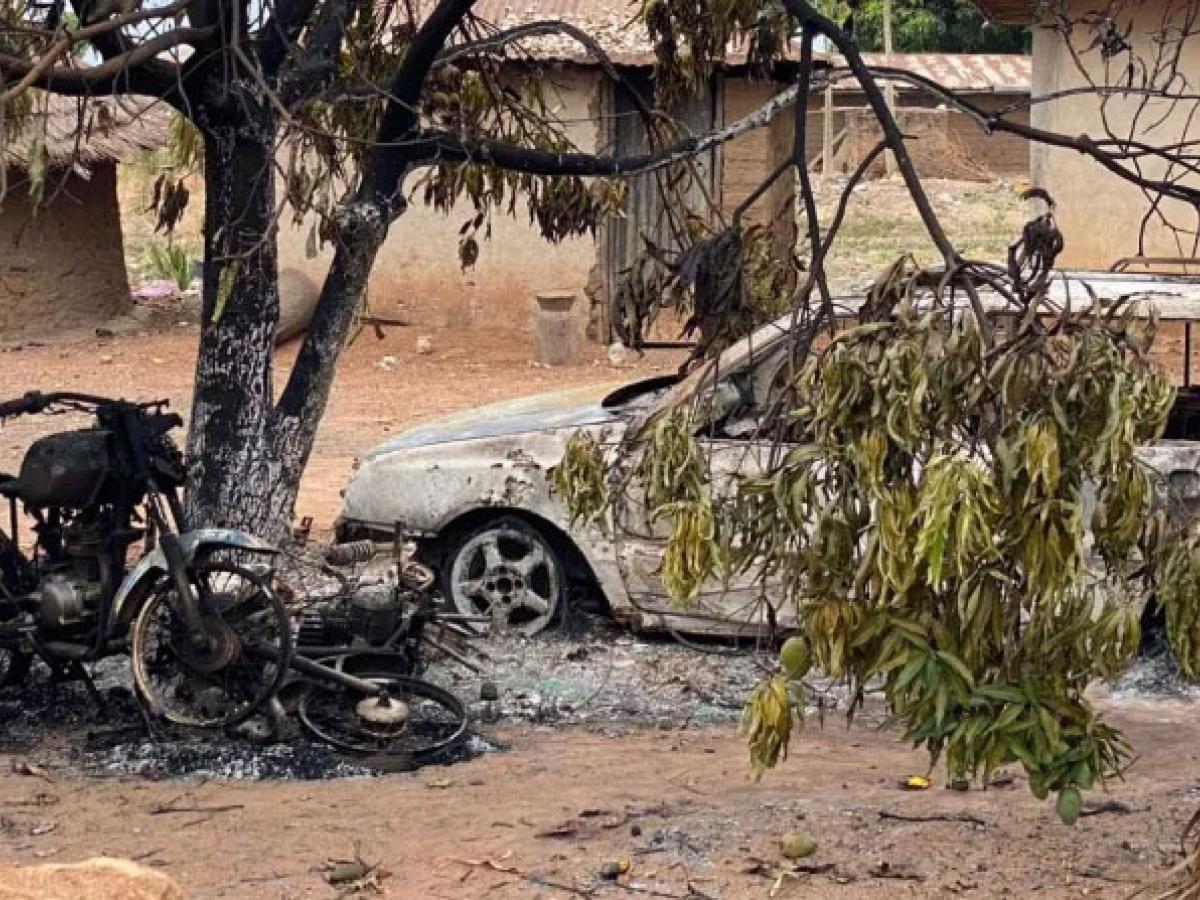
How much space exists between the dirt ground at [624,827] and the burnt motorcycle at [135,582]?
0.45m

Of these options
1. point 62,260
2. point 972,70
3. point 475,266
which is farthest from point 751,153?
point 972,70

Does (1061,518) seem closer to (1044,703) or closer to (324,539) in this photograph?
(1044,703)

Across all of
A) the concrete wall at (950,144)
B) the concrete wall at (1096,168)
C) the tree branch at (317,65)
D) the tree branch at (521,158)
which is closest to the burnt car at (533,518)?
the tree branch at (521,158)

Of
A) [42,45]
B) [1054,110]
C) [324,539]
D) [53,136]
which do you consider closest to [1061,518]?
[42,45]

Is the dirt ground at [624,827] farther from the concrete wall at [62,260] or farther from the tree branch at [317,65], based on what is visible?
the concrete wall at [62,260]

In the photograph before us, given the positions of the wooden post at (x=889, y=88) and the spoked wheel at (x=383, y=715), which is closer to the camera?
the spoked wheel at (x=383, y=715)

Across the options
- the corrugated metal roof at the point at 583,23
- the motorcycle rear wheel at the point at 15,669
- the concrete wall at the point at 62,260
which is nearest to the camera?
the motorcycle rear wheel at the point at 15,669

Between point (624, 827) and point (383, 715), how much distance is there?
119 centimetres

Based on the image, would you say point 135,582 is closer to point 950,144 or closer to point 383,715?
point 383,715

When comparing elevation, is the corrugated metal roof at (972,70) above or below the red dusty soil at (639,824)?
above

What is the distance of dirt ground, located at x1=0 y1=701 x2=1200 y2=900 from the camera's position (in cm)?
575

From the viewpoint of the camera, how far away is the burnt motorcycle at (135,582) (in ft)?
23.1

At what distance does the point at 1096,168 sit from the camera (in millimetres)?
14719

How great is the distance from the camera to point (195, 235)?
2602 cm
